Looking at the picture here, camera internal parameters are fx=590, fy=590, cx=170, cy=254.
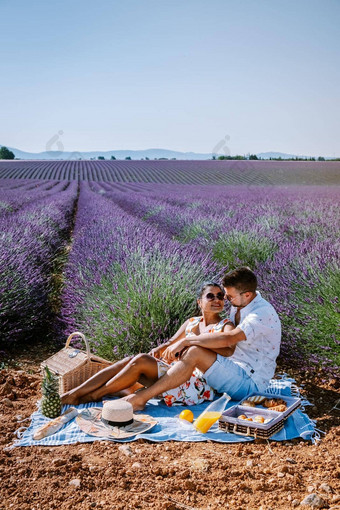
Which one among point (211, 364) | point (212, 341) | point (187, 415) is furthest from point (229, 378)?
point (187, 415)

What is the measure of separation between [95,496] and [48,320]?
336cm

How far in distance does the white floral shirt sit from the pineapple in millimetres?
1025

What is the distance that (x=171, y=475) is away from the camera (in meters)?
2.40

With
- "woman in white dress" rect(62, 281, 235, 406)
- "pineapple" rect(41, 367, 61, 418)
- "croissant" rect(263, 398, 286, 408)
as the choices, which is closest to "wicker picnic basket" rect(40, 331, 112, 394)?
"woman in white dress" rect(62, 281, 235, 406)

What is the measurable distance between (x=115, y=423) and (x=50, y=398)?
16.0 inches

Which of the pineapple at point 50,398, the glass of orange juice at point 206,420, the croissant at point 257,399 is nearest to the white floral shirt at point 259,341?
the croissant at point 257,399

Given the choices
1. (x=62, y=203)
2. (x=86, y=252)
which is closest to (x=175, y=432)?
(x=86, y=252)

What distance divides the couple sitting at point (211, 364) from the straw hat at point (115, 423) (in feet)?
0.75

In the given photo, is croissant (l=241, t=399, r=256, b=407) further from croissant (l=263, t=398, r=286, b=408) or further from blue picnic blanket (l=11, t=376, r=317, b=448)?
blue picnic blanket (l=11, t=376, r=317, b=448)

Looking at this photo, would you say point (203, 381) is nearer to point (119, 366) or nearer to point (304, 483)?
point (119, 366)

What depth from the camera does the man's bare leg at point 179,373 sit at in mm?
3219

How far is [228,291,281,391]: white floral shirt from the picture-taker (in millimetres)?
3277

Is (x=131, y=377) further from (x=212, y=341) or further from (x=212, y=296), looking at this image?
(x=212, y=296)

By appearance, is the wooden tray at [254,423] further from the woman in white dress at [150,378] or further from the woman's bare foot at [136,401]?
the woman's bare foot at [136,401]
